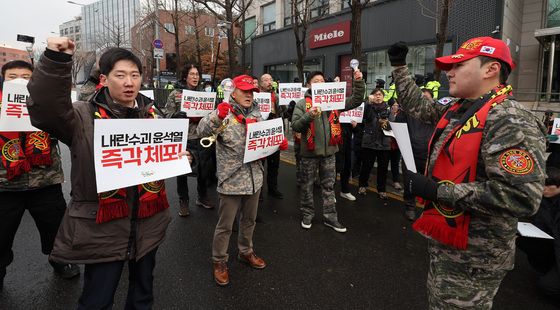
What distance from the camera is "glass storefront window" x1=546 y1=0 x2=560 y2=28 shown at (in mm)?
12484

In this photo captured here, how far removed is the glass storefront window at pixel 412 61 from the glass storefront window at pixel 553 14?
383 centimetres

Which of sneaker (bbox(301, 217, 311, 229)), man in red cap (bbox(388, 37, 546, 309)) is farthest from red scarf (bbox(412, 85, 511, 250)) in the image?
sneaker (bbox(301, 217, 311, 229))

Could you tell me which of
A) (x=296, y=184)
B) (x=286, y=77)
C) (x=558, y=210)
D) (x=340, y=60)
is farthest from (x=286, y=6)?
(x=558, y=210)

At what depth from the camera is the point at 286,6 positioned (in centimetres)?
2166

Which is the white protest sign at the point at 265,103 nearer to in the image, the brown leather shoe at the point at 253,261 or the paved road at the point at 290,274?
the paved road at the point at 290,274

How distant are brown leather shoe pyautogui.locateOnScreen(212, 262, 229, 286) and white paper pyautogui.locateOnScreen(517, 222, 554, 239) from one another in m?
2.73

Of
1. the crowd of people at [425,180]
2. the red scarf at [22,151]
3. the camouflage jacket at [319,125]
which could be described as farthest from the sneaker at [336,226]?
the red scarf at [22,151]

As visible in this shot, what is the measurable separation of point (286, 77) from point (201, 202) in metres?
18.4

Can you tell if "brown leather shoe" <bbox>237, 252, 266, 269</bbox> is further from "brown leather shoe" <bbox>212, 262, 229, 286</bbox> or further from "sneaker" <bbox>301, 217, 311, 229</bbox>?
"sneaker" <bbox>301, 217, 311, 229</bbox>

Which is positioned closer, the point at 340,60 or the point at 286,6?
the point at 340,60

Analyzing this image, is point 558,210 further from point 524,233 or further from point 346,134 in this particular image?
point 346,134

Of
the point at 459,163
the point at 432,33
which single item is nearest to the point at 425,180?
the point at 459,163

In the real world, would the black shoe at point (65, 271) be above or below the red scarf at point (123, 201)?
below

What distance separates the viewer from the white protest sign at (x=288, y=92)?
7272 millimetres
